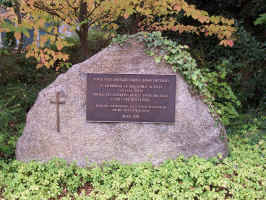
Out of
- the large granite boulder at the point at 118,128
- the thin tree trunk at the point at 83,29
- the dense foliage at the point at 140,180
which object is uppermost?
the thin tree trunk at the point at 83,29

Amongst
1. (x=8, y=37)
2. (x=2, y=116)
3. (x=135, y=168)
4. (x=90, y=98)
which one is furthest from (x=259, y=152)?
(x=8, y=37)

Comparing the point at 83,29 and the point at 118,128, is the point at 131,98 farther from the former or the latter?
the point at 83,29

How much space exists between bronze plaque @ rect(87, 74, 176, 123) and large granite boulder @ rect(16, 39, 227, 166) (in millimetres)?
84

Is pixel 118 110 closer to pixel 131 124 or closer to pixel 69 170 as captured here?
pixel 131 124

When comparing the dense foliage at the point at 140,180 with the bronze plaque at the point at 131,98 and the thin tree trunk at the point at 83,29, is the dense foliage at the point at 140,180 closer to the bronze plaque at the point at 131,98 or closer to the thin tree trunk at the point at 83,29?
the bronze plaque at the point at 131,98

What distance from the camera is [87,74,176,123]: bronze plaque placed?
3.93 metres

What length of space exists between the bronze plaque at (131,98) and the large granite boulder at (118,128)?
8 cm

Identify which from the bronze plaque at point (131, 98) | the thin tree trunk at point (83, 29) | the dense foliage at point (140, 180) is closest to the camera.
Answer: the dense foliage at point (140, 180)

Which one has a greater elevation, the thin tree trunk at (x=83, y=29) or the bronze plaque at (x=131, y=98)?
the thin tree trunk at (x=83, y=29)

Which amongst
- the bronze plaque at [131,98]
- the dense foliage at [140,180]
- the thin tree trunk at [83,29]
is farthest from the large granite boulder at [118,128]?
the thin tree trunk at [83,29]

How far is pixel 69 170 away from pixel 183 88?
Result: 2.13 meters

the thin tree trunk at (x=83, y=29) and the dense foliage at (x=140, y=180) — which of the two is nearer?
the dense foliage at (x=140, y=180)

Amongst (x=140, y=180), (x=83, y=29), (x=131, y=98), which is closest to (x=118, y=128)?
(x=131, y=98)

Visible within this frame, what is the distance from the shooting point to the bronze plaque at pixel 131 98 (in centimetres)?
393
